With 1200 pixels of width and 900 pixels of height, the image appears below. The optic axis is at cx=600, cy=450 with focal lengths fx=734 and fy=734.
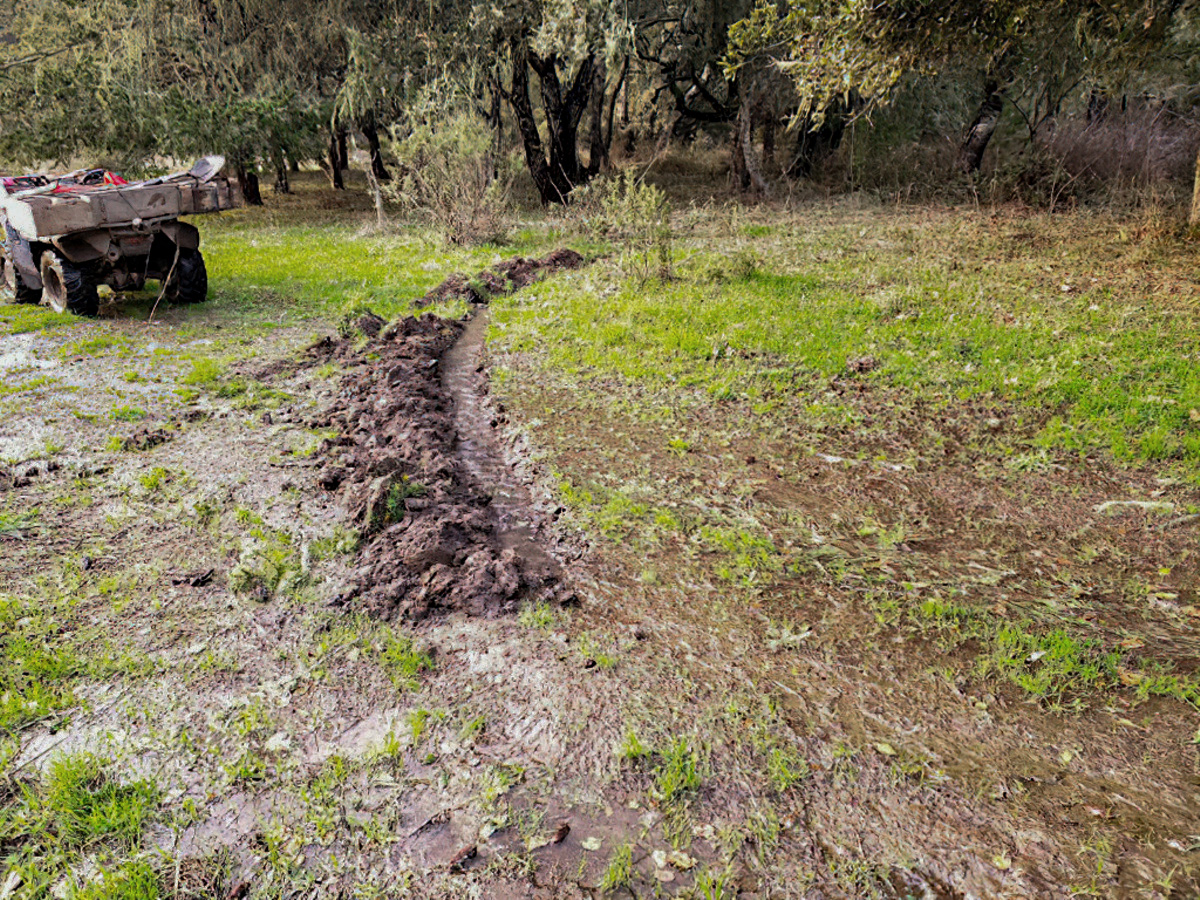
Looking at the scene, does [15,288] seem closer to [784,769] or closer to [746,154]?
[784,769]

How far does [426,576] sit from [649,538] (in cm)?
141

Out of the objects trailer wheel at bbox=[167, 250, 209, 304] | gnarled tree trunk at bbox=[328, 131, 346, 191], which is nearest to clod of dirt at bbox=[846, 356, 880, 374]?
trailer wheel at bbox=[167, 250, 209, 304]

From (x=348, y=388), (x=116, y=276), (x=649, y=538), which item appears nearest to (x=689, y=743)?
(x=649, y=538)

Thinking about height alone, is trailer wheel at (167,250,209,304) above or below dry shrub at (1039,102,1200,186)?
below

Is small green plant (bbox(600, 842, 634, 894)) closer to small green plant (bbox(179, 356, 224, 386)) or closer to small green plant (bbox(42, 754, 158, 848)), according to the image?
small green plant (bbox(42, 754, 158, 848))

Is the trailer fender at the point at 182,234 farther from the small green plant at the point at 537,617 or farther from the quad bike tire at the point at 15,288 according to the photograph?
the small green plant at the point at 537,617

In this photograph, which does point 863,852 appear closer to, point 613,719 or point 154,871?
point 613,719

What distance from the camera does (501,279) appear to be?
11703 millimetres

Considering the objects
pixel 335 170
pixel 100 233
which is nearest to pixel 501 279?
pixel 100 233

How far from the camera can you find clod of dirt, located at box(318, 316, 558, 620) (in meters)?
4.13

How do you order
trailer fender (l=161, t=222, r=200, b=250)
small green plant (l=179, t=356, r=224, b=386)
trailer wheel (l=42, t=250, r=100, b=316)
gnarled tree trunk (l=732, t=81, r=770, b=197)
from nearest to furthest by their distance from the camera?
1. small green plant (l=179, t=356, r=224, b=386)
2. trailer wheel (l=42, t=250, r=100, b=316)
3. trailer fender (l=161, t=222, r=200, b=250)
4. gnarled tree trunk (l=732, t=81, r=770, b=197)

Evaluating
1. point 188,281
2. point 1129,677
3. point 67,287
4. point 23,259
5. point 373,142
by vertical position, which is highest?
point 373,142

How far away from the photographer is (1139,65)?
35.1 feet

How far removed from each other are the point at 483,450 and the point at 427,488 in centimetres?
106
